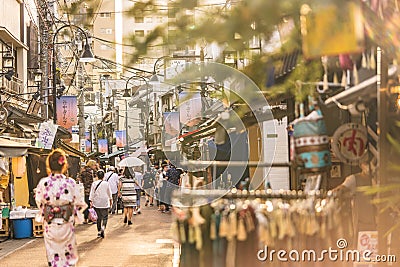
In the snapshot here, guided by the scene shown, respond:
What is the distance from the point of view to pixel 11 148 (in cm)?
1742

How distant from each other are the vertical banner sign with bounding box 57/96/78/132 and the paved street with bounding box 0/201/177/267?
21.9 feet

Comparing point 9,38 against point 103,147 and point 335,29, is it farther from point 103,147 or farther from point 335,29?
point 103,147

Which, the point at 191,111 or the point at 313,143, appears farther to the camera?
the point at 191,111

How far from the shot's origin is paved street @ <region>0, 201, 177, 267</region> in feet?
46.8

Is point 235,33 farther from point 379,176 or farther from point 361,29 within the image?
point 379,176

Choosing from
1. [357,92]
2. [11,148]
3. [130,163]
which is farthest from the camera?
[130,163]

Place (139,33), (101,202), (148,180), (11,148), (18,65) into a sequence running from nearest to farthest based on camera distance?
1. (139,33)
2. (11,148)
3. (101,202)
4. (18,65)
5. (148,180)

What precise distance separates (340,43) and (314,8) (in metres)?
0.46

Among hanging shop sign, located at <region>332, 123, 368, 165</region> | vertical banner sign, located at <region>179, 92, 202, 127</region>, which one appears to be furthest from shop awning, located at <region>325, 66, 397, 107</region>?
vertical banner sign, located at <region>179, 92, 202, 127</region>

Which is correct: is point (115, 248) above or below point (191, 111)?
below

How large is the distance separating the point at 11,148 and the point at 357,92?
12.4 metres

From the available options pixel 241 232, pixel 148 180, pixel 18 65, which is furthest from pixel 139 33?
pixel 148 180

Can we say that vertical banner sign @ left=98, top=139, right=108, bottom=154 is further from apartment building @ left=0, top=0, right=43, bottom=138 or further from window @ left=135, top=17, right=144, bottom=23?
window @ left=135, top=17, right=144, bottom=23

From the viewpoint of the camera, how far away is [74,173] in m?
28.2
